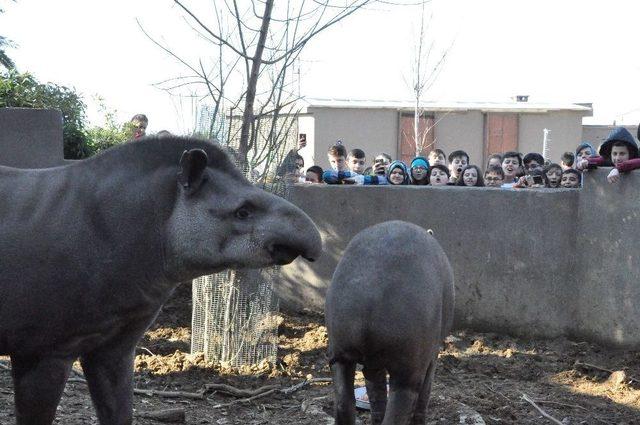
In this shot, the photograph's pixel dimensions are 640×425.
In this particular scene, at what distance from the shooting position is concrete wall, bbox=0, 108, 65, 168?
27.5 feet

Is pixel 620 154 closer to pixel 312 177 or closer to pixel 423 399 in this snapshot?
pixel 423 399

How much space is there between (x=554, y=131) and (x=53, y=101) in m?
20.3

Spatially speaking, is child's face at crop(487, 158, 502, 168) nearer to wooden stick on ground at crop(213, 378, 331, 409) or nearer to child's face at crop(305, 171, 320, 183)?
child's face at crop(305, 171, 320, 183)

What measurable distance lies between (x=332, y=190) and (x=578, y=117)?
2145 cm

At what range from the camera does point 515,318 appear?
8227 millimetres

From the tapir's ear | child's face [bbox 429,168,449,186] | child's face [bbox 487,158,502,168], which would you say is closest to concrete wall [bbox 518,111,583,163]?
child's face [bbox 487,158,502,168]

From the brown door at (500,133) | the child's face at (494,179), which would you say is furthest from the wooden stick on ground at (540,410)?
the brown door at (500,133)

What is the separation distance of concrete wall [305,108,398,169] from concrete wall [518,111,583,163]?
14.1 ft

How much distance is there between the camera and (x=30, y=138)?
336 inches

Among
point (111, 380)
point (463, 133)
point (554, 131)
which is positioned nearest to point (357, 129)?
point (463, 133)

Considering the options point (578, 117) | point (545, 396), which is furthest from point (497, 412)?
point (578, 117)

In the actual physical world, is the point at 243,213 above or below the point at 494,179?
above

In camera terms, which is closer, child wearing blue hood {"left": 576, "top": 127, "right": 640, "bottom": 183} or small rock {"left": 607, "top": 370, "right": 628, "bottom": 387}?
small rock {"left": 607, "top": 370, "right": 628, "bottom": 387}

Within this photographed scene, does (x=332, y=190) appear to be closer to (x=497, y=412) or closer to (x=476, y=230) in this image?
(x=476, y=230)
